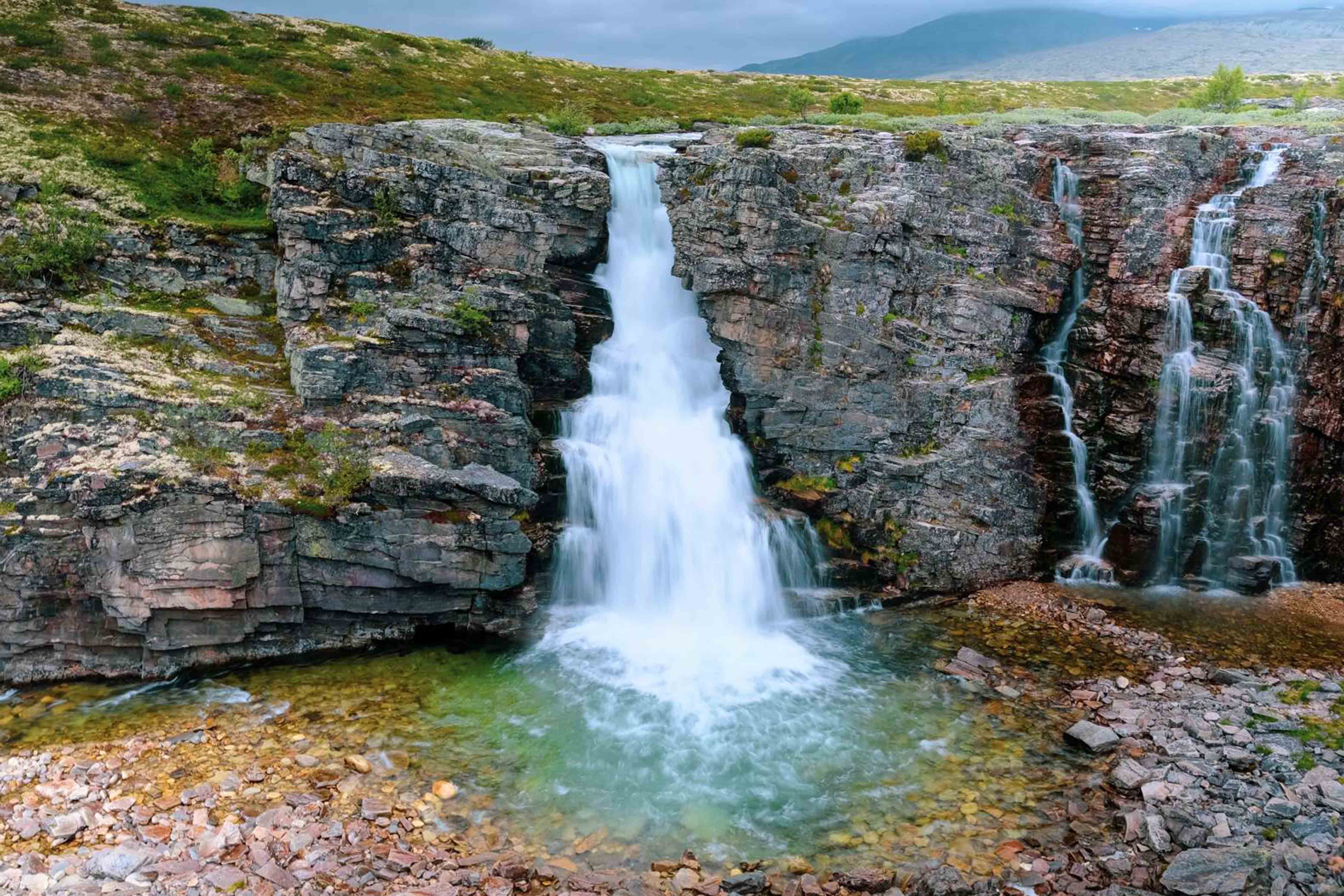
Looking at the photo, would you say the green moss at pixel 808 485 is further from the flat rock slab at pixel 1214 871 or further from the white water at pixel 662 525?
the flat rock slab at pixel 1214 871

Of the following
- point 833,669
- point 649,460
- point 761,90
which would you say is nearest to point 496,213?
point 649,460

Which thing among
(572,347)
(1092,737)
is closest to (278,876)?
(1092,737)

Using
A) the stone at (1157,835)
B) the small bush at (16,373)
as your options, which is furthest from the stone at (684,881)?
the small bush at (16,373)

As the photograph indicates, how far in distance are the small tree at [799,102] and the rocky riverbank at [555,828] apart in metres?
37.9

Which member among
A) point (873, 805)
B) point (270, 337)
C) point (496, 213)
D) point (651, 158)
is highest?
point (651, 158)

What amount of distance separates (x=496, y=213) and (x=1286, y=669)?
81.2 ft

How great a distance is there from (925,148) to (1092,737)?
1870 centimetres

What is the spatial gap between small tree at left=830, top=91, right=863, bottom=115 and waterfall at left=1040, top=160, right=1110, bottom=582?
2559 centimetres

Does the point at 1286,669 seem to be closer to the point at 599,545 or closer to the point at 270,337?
the point at 599,545

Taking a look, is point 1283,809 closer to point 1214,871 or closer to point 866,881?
point 1214,871

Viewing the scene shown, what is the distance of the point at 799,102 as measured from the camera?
50.4 meters

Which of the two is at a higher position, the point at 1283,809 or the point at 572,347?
the point at 572,347

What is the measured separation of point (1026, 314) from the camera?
24641mm

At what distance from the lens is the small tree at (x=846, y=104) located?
48.4 metres
